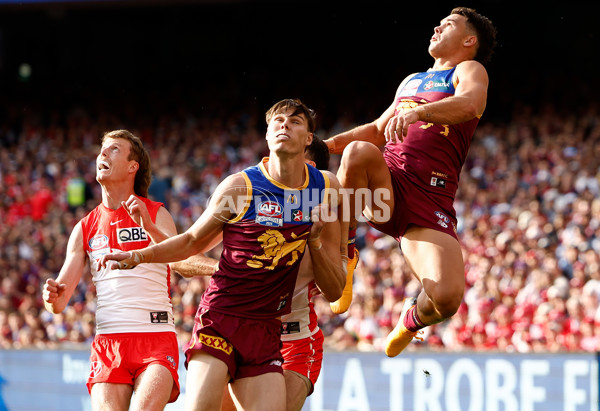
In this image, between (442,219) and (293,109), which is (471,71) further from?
(293,109)

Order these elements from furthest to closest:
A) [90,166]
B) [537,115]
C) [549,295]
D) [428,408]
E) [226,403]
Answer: [90,166], [537,115], [549,295], [428,408], [226,403]

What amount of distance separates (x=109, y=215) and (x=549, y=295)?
23.2ft

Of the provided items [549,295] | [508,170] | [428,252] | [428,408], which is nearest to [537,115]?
[508,170]

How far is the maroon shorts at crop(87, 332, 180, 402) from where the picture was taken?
5734mm

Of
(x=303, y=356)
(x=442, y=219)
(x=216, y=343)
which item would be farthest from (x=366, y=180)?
(x=216, y=343)

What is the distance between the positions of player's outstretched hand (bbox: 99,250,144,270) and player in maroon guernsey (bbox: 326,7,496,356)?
1.62m

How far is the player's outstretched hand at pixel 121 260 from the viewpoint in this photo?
16.8ft

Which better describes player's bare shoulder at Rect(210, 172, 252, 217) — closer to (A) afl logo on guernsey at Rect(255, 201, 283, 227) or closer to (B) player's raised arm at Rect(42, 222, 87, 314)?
(A) afl logo on guernsey at Rect(255, 201, 283, 227)

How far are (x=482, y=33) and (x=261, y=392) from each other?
124 inches

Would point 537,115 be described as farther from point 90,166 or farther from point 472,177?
point 90,166

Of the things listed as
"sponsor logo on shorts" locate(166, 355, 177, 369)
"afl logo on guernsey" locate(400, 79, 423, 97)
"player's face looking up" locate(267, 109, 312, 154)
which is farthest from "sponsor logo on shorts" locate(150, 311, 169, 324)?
"afl logo on guernsey" locate(400, 79, 423, 97)

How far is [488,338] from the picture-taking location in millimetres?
11656

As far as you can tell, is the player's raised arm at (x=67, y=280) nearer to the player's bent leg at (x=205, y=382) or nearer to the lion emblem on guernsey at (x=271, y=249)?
the player's bent leg at (x=205, y=382)

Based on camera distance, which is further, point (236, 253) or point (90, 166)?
point (90, 166)
